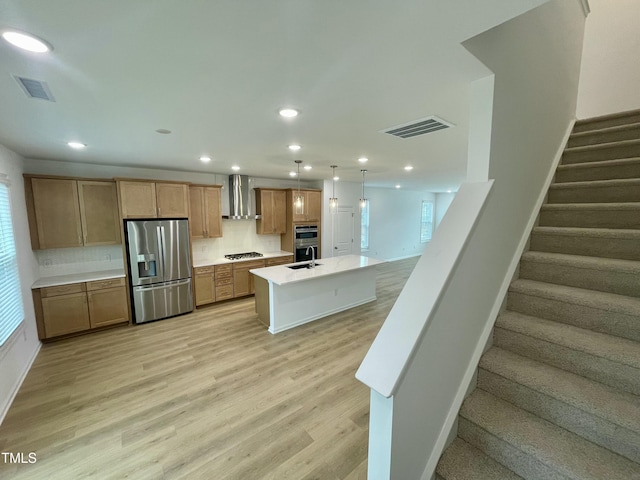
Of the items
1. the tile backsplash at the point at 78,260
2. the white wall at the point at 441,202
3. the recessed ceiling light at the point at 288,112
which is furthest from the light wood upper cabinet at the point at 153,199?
the white wall at the point at 441,202

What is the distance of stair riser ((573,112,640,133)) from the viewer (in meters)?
2.53

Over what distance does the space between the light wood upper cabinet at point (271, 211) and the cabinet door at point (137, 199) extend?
6.93 feet

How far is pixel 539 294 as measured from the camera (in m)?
1.66

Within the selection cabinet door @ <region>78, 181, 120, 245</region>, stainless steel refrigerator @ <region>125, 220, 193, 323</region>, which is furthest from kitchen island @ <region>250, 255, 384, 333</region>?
cabinet door @ <region>78, 181, 120, 245</region>

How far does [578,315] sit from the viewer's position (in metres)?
1.53

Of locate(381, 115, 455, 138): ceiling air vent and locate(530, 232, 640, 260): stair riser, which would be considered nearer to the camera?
locate(530, 232, 640, 260): stair riser

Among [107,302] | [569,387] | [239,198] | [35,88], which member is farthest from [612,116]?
[107,302]

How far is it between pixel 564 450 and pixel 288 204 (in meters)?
5.60

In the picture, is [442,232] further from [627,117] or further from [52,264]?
[52,264]

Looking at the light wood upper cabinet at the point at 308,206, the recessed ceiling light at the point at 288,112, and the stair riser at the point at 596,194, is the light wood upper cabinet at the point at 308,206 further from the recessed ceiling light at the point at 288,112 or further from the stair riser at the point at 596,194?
the stair riser at the point at 596,194

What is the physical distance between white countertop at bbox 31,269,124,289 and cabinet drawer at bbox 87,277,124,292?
5 cm

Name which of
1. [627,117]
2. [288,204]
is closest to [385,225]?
[288,204]

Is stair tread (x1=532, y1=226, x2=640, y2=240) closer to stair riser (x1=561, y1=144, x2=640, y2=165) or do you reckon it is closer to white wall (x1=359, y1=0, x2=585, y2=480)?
white wall (x1=359, y1=0, x2=585, y2=480)

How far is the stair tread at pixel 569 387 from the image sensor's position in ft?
3.73
